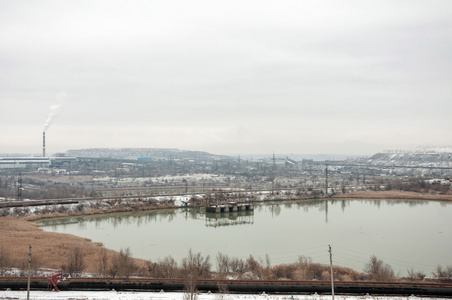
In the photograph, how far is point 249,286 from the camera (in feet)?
15.8

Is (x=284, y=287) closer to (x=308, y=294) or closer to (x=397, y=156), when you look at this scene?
(x=308, y=294)

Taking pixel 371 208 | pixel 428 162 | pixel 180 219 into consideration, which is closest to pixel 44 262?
pixel 180 219

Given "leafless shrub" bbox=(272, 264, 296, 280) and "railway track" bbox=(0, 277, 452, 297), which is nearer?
"railway track" bbox=(0, 277, 452, 297)

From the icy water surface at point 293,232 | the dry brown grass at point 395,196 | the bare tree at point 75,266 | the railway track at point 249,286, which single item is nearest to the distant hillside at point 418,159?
the dry brown grass at point 395,196

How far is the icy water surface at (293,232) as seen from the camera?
23.8 ft

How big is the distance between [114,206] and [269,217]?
5116 mm

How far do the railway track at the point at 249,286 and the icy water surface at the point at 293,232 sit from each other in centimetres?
147

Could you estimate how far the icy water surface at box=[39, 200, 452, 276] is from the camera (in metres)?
7.26

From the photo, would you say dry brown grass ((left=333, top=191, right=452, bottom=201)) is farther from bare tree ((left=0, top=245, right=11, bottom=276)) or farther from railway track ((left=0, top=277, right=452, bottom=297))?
bare tree ((left=0, top=245, right=11, bottom=276))

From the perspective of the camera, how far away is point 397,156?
2152 inches

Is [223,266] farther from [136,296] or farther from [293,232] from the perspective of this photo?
[293,232]

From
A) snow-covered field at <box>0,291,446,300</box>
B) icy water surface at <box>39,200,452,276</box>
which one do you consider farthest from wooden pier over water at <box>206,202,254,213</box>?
snow-covered field at <box>0,291,446,300</box>

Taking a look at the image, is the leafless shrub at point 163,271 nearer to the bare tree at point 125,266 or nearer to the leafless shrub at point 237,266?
the bare tree at point 125,266

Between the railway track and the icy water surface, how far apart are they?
1.47m
